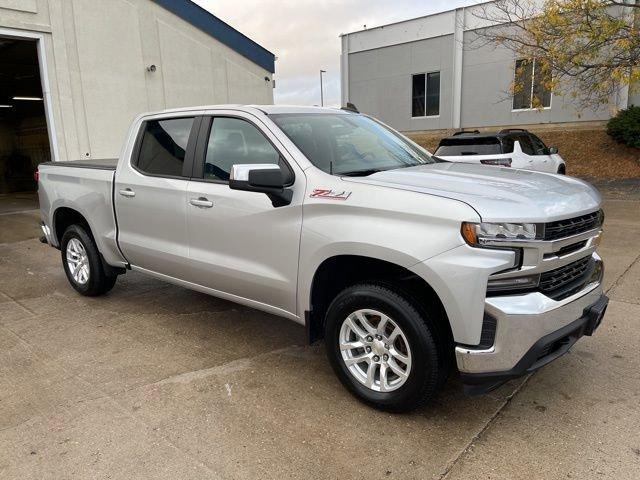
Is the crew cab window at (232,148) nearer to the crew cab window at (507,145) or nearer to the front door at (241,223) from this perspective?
the front door at (241,223)

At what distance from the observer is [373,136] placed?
4281 millimetres

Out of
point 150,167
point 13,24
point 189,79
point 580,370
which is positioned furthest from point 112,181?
point 189,79

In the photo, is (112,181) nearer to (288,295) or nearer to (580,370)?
(288,295)

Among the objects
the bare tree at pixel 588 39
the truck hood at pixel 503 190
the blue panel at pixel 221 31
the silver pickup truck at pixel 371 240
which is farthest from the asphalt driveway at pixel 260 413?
the blue panel at pixel 221 31

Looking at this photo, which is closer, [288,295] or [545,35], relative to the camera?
[288,295]

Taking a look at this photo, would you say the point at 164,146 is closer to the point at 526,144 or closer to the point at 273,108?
the point at 273,108

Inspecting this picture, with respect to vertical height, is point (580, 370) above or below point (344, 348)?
below

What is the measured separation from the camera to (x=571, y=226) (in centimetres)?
295

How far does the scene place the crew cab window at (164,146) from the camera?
4379mm

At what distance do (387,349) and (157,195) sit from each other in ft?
8.03

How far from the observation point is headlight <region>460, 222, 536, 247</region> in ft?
8.80

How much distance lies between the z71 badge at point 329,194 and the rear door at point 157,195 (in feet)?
Result: 4.46

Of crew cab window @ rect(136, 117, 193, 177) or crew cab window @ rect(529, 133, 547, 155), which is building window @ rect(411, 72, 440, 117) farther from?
crew cab window @ rect(136, 117, 193, 177)

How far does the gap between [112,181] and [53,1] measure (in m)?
9.07
